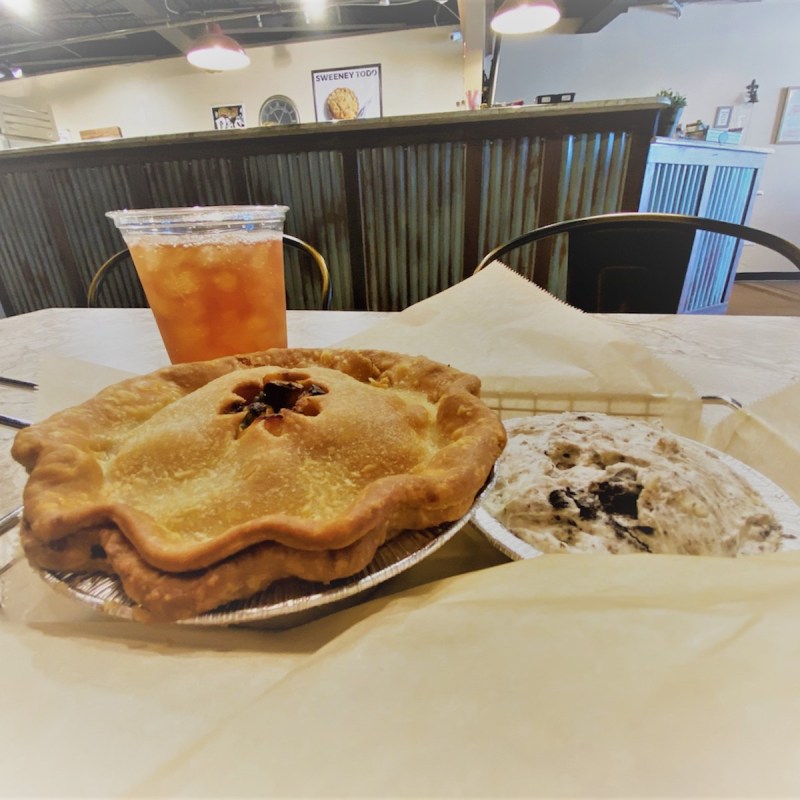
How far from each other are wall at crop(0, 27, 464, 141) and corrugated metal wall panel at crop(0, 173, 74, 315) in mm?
4578

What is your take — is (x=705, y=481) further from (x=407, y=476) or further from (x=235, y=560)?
(x=235, y=560)

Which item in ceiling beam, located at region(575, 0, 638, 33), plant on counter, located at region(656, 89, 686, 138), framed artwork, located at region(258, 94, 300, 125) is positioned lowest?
plant on counter, located at region(656, 89, 686, 138)

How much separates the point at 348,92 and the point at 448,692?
774 cm

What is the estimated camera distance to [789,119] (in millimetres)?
6227

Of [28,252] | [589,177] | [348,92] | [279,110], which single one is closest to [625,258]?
[589,177]

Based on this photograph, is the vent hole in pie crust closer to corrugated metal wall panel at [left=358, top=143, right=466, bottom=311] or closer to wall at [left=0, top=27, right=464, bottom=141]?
corrugated metal wall panel at [left=358, top=143, right=466, bottom=311]

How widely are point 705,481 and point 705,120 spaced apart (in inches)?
306

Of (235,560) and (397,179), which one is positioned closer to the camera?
(235,560)

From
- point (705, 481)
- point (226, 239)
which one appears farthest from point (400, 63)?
point (705, 481)

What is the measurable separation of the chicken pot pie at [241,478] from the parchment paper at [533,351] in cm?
27

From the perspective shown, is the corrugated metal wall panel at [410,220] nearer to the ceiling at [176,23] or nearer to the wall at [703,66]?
the ceiling at [176,23]

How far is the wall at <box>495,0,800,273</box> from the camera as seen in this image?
6000 millimetres

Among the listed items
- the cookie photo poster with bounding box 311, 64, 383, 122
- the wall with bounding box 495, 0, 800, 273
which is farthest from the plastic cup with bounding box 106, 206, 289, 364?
the wall with bounding box 495, 0, 800, 273

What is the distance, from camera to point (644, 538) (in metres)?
0.50
